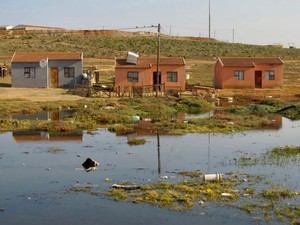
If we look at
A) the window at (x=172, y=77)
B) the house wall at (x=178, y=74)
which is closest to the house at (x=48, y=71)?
the house wall at (x=178, y=74)

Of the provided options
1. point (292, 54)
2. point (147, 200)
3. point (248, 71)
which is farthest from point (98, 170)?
point (292, 54)

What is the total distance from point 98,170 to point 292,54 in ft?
271

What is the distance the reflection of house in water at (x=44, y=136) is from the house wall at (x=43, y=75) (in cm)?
1956

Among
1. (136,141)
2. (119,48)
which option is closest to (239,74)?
(136,141)

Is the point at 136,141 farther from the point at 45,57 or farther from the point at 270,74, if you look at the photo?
the point at 270,74

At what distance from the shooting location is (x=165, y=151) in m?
20.8

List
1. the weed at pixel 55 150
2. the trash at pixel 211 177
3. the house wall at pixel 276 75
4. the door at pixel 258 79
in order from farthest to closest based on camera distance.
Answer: the door at pixel 258 79
the house wall at pixel 276 75
the weed at pixel 55 150
the trash at pixel 211 177

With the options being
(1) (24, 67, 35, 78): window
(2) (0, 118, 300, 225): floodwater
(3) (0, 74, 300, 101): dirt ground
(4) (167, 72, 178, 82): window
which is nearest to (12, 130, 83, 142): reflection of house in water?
(2) (0, 118, 300, 225): floodwater

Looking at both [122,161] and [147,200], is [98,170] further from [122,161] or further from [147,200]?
[147,200]

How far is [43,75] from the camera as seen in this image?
146 ft

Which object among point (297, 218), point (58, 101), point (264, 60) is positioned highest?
point (264, 60)

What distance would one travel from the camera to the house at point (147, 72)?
43344 millimetres

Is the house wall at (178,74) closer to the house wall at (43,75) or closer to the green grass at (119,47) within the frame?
the house wall at (43,75)

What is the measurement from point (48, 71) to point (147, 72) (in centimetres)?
886
